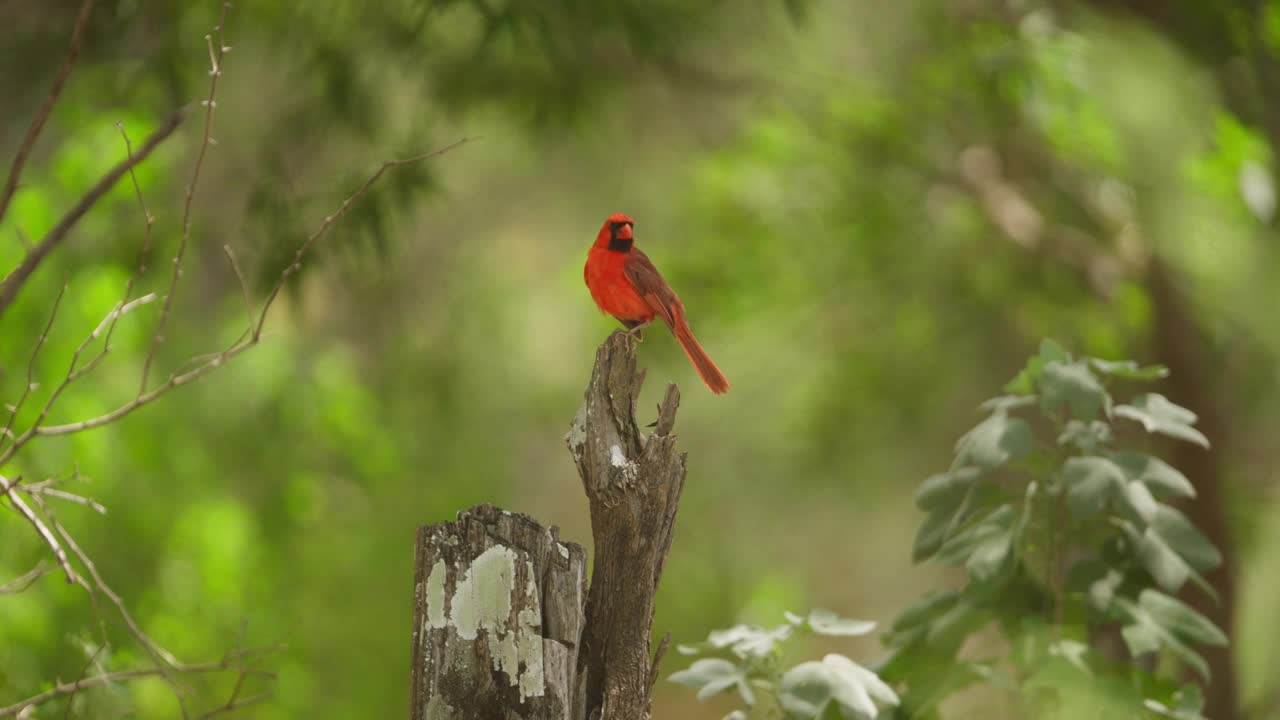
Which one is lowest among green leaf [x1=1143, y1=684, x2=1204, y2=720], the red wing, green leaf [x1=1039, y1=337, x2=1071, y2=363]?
green leaf [x1=1143, y1=684, x2=1204, y2=720]

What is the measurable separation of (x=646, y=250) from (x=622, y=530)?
6667mm

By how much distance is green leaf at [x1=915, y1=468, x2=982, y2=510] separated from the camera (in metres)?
3.06

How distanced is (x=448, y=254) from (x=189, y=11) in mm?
10110

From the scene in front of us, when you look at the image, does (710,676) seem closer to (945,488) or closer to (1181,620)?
(945,488)

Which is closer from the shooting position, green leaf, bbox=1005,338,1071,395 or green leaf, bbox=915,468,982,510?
green leaf, bbox=1005,338,1071,395

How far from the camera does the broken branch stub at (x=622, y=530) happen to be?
236 cm

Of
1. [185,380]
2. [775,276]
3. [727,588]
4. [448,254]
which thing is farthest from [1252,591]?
[448,254]

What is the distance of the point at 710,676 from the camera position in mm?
2768

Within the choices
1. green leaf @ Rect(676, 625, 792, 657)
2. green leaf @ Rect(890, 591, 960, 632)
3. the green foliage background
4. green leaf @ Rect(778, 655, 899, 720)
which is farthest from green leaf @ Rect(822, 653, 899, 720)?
the green foliage background

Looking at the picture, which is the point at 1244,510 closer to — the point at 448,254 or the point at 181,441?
the point at 181,441

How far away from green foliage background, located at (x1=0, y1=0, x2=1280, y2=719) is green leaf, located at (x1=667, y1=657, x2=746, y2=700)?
1343 mm

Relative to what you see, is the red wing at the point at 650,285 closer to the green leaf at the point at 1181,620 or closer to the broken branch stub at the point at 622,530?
the broken branch stub at the point at 622,530

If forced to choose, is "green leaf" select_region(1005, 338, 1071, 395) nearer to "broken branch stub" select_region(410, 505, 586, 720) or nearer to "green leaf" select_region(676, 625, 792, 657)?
"green leaf" select_region(676, 625, 792, 657)

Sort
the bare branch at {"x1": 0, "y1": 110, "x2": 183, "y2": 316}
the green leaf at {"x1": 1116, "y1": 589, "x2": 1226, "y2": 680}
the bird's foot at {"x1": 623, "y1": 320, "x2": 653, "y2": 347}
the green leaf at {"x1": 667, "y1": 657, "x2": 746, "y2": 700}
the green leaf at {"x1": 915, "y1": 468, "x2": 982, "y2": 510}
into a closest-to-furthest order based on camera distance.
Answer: the bare branch at {"x1": 0, "y1": 110, "x2": 183, "y2": 316} < the bird's foot at {"x1": 623, "y1": 320, "x2": 653, "y2": 347} < the green leaf at {"x1": 667, "y1": 657, "x2": 746, "y2": 700} < the green leaf at {"x1": 1116, "y1": 589, "x2": 1226, "y2": 680} < the green leaf at {"x1": 915, "y1": 468, "x2": 982, "y2": 510}
